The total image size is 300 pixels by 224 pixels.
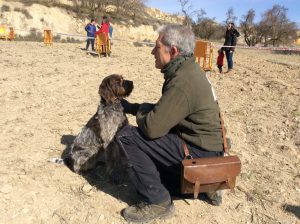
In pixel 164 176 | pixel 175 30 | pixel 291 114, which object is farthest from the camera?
pixel 291 114

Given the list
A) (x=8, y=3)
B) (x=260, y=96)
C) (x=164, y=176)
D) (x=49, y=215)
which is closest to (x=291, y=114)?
(x=260, y=96)

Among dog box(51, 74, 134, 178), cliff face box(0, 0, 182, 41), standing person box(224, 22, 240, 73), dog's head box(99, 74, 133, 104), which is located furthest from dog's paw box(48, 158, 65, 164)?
cliff face box(0, 0, 182, 41)

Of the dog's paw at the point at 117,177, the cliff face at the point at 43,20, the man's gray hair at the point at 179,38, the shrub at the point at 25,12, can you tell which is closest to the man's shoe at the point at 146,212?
the dog's paw at the point at 117,177

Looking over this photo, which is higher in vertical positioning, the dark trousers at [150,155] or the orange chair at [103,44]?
the orange chair at [103,44]

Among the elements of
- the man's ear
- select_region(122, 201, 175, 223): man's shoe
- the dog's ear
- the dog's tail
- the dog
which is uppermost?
the man's ear

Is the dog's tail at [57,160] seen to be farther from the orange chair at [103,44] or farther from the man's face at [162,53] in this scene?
the orange chair at [103,44]

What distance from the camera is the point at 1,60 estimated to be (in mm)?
10250

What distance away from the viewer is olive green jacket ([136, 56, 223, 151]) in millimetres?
2742

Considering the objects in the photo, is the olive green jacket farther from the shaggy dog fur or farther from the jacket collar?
the shaggy dog fur

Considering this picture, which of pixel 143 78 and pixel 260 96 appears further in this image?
pixel 143 78

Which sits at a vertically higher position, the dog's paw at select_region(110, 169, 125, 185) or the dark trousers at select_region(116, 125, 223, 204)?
the dark trousers at select_region(116, 125, 223, 204)

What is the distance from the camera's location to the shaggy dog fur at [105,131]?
11.6 ft

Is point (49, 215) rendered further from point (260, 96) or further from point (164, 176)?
point (260, 96)

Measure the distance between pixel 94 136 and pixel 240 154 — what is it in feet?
5.99
